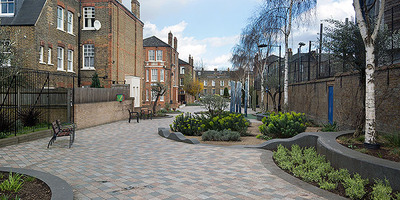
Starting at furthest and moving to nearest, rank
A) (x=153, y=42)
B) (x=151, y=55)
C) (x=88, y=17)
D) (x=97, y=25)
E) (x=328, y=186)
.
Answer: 1. (x=153, y=42)
2. (x=151, y=55)
3. (x=88, y=17)
4. (x=97, y=25)
5. (x=328, y=186)

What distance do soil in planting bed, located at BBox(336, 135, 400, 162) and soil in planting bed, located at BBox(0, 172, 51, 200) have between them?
21.7 feet

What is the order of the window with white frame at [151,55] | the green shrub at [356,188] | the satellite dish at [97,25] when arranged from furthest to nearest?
the window with white frame at [151,55]
the satellite dish at [97,25]
the green shrub at [356,188]

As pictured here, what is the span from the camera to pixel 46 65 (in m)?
20.7

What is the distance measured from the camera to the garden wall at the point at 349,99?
8.66m

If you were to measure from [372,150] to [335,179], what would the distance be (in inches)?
60.8

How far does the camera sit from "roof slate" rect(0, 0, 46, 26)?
1938 cm

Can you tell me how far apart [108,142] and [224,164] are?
601cm

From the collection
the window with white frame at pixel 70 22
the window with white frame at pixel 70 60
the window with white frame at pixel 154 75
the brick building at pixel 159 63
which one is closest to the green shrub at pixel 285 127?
the window with white frame at pixel 70 60

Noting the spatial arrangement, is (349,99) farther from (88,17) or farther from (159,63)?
(159,63)

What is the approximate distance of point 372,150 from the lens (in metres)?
6.49

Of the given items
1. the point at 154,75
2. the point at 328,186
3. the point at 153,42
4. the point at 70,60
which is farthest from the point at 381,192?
the point at 153,42

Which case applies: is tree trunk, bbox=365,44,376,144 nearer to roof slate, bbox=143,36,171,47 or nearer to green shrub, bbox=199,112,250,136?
green shrub, bbox=199,112,250,136

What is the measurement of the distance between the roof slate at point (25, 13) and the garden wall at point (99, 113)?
25.3ft

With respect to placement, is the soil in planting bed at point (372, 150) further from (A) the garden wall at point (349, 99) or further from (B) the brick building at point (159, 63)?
(B) the brick building at point (159, 63)
